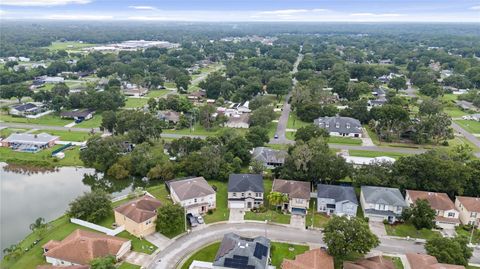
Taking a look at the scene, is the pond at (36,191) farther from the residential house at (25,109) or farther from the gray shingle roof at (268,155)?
the residential house at (25,109)

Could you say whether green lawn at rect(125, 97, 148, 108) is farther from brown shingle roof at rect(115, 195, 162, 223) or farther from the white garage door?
brown shingle roof at rect(115, 195, 162, 223)

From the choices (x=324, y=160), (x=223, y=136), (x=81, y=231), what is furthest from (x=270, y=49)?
(x=81, y=231)

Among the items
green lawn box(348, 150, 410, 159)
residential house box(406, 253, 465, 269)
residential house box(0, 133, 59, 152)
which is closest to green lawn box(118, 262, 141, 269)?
residential house box(406, 253, 465, 269)

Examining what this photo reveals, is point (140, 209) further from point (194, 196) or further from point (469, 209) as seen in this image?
point (469, 209)

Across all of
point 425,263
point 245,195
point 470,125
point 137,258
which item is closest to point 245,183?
point 245,195

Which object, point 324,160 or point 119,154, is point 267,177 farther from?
point 119,154

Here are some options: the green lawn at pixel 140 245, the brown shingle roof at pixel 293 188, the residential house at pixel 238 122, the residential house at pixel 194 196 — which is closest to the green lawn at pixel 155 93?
the residential house at pixel 238 122
